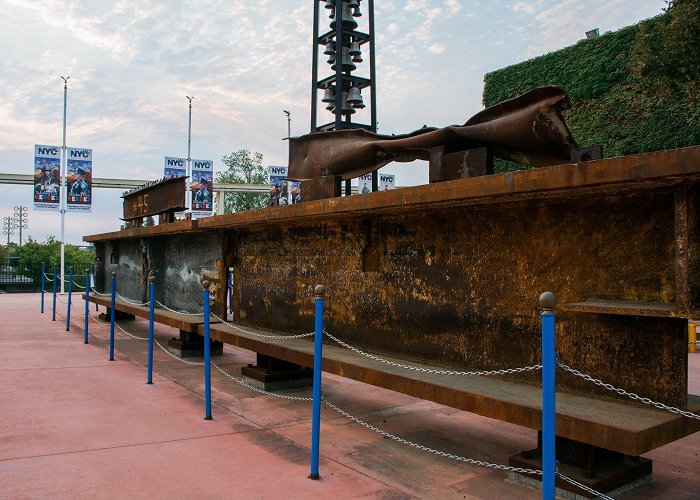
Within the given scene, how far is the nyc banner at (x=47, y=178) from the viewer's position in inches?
1053

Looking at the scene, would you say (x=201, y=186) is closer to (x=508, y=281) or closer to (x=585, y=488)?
(x=508, y=281)

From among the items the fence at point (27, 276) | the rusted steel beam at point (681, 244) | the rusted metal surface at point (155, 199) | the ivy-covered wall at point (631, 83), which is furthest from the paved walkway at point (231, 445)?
the fence at point (27, 276)

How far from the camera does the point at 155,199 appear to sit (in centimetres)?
1121

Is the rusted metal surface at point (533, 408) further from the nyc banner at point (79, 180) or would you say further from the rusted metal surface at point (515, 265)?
the nyc banner at point (79, 180)

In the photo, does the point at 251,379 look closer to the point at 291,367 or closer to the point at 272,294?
the point at 291,367

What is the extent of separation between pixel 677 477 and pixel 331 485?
277 centimetres

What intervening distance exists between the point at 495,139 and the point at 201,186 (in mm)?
27431

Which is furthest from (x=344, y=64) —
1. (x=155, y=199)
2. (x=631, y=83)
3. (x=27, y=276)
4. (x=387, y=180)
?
(x=27, y=276)

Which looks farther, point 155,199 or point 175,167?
point 175,167

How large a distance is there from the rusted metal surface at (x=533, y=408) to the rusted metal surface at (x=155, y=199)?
571cm

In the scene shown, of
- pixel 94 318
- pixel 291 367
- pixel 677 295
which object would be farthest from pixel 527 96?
pixel 94 318

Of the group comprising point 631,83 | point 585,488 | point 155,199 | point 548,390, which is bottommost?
point 585,488

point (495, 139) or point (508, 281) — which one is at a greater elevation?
point (495, 139)

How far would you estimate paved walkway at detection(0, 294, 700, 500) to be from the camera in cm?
435
